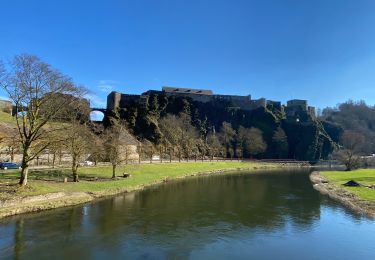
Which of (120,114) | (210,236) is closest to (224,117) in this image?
(120,114)

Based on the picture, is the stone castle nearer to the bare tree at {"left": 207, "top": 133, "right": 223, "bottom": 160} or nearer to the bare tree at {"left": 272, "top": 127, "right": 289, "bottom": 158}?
the bare tree at {"left": 272, "top": 127, "right": 289, "bottom": 158}

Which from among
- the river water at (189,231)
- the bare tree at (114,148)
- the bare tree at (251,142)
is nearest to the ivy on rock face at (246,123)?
the bare tree at (251,142)

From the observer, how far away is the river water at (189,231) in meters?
24.8

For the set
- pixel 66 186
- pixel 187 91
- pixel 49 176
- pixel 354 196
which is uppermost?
pixel 187 91

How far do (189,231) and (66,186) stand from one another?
21.9m

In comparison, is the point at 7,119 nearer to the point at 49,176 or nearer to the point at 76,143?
the point at 49,176

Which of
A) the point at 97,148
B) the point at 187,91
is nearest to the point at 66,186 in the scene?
the point at 97,148

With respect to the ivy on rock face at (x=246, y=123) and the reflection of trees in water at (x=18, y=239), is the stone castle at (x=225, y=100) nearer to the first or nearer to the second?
the ivy on rock face at (x=246, y=123)

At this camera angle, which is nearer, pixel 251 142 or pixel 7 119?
pixel 7 119

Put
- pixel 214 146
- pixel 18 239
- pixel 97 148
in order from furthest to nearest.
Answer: pixel 214 146
pixel 97 148
pixel 18 239

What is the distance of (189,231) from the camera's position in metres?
30.6

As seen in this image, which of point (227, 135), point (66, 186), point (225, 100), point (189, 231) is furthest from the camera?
point (225, 100)

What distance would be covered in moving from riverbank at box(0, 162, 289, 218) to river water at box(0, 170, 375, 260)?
6.57 feet

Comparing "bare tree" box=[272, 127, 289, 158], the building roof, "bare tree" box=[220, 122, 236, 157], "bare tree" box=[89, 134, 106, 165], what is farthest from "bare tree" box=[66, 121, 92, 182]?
"bare tree" box=[272, 127, 289, 158]
